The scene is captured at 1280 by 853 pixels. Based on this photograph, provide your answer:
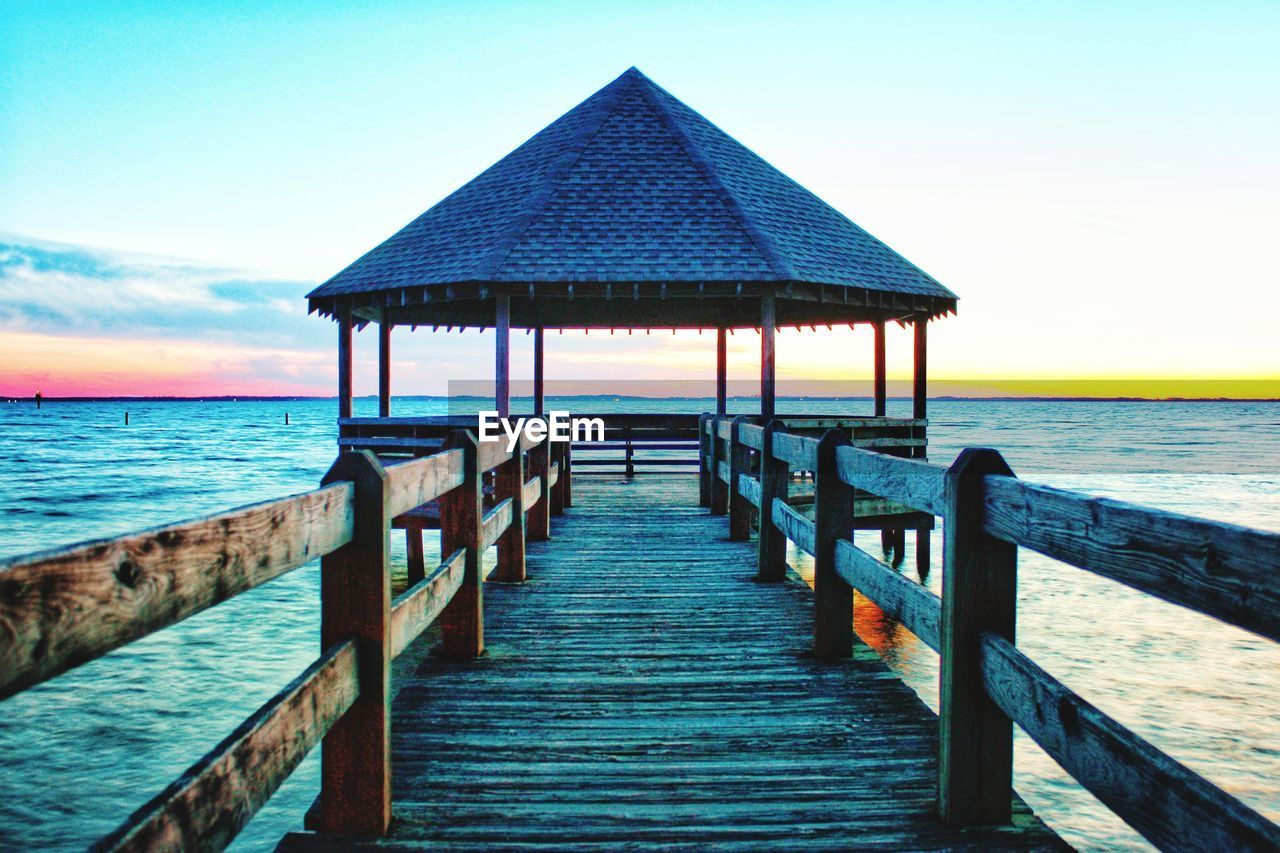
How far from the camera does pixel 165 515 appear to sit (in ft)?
85.1

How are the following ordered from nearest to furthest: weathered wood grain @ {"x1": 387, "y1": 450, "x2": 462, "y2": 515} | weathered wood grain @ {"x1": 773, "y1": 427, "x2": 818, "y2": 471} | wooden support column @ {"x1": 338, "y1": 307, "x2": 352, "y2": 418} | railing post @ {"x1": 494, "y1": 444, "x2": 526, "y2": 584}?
weathered wood grain @ {"x1": 387, "y1": 450, "x2": 462, "y2": 515} → weathered wood grain @ {"x1": 773, "y1": 427, "x2": 818, "y2": 471} → railing post @ {"x1": 494, "y1": 444, "x2": 526, "y2": 584} → wooden support column @ {"x1": 338, "y1": 307, "x2": 352, "y2": 418}

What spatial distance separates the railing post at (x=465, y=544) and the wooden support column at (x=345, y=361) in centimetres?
806

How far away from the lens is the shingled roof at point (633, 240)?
36.8 ft

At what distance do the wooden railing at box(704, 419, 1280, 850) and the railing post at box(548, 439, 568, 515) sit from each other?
6.92m

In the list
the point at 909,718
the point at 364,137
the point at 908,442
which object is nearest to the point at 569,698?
the point at 909,718

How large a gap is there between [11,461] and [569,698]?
52665 mm

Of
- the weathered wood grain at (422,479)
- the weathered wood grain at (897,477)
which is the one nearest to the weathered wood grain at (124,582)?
the weathered wood grain at (422,479)

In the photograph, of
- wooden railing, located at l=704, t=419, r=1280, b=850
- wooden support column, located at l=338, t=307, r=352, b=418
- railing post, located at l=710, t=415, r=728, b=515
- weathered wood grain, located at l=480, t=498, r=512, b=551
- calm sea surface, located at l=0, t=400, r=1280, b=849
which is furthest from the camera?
wooden support column, located at l=338, t=307, r=352, b=418

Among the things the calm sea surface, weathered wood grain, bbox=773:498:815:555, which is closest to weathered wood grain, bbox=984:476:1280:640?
weathered wood grain, bbox=773:498:815:555

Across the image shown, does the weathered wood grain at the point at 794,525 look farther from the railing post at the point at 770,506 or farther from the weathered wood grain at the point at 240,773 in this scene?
the weathered wood grain at the point at 240,773

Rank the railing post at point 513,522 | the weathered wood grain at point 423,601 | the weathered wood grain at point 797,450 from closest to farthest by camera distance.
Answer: the weathered wood grain at point 423,601 < the weathered wood grain at point 797,450 < the railing post at point 513,522

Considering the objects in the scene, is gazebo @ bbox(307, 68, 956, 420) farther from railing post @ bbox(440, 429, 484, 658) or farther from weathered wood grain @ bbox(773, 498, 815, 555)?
railing post @ bbox(440, 429, 484, 658)

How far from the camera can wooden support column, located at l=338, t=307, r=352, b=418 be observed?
40.1ft

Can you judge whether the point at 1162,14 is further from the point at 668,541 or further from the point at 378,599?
the point at 378,599
